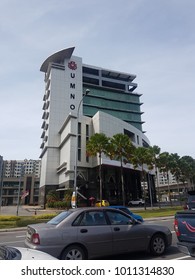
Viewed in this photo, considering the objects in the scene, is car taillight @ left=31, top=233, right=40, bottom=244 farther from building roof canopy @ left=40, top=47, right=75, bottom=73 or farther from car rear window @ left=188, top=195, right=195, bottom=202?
building roof canopy @ left=40, top=47, right=75, bottom=73

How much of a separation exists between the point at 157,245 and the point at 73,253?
2.74 meters

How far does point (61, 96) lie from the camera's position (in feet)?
227

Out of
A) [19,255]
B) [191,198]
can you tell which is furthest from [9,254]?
[191,198]

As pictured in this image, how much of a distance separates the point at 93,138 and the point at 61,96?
3291 centimetres

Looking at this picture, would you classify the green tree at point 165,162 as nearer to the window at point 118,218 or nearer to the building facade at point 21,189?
the window at point 118,218

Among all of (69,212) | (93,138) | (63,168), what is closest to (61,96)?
(63,168)

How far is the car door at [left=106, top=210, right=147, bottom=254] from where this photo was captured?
253 inches

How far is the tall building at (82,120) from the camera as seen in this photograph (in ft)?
176

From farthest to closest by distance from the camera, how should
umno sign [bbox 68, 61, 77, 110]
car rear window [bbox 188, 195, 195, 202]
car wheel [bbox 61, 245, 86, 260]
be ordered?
umno sign [bbox 68, 61, 77, 110], car rear window [bbox 188, 195, 195, 202], car wheel [bbox 61, 245, 86, 260]

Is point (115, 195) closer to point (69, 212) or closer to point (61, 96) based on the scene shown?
point (61, 96)

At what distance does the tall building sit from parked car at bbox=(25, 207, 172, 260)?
3845cm

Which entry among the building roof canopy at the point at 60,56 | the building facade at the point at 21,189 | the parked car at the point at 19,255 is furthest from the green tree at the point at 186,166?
the parked car at the point at 19,255

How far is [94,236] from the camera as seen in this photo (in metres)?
6.11

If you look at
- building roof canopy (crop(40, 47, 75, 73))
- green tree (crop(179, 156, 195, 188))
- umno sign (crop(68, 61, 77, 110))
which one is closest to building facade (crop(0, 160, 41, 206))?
umno sign (crop(68, 61, 77, 110))
